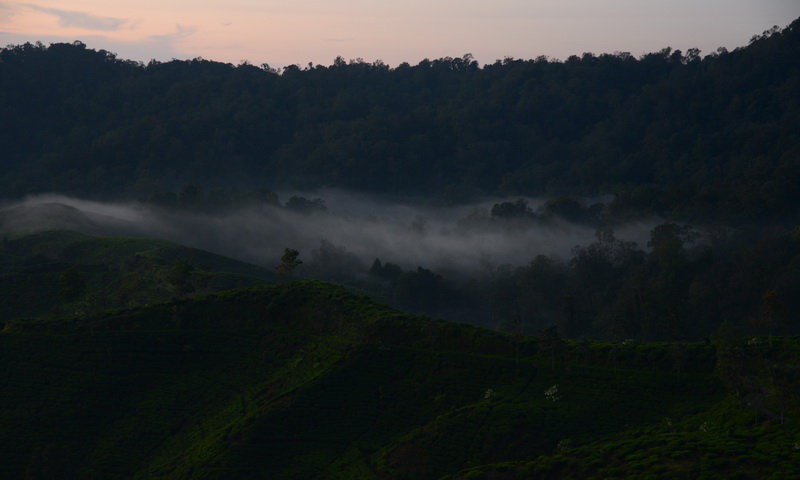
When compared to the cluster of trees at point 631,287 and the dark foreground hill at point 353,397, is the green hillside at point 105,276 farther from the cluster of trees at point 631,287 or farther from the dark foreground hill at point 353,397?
the cluster of trees at point 631,287

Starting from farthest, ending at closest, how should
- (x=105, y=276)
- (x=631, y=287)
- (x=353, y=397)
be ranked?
1. (x=631, y=287)
2. (x=105, y=276)
3. (x=353, y=397)

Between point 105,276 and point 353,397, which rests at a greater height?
point 105,276

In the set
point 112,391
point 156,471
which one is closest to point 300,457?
point 156,471

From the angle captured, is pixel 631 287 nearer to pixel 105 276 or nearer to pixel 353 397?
pixel 105 276

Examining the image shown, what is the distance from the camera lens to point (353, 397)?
219 feet

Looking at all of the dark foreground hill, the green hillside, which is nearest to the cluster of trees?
the green hillside

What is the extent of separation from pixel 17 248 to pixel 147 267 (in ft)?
177

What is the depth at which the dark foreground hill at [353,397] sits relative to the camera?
180 ft

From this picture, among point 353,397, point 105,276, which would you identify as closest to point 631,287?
point 105,276

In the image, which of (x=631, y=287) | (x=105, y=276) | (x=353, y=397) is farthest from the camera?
(x=631, y=287)

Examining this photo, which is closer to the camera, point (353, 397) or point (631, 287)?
point (353, 397)

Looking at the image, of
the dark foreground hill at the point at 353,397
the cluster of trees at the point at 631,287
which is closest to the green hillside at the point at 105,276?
the dark foreground hill at the point at 353,397

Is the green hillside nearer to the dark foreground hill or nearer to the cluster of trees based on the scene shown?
the dark foreground hill

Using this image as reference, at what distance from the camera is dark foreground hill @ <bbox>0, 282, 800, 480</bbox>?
180ft
